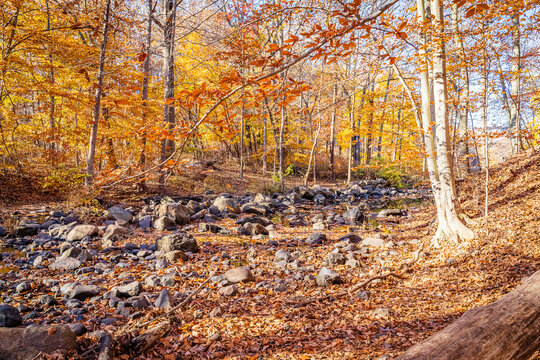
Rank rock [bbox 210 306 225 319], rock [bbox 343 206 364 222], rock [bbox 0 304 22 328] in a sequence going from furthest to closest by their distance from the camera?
1. rock [bbox 343 206 364 222]
2. rock [bbox 210 306 225 319]
3. rock [bbox 0 304 22 328]

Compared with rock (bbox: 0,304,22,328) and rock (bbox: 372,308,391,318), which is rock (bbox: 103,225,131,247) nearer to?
rock (bbox: 0,304,22,328)

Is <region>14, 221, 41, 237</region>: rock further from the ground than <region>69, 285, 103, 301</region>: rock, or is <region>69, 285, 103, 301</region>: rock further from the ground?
<region>14, 221, 41, 237</region>: rock

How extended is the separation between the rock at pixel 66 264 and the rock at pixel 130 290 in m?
1.58

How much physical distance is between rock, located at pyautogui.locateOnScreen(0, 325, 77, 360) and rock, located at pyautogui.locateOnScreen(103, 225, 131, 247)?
3.92 metres

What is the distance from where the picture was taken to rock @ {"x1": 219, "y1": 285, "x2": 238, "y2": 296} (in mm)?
4152

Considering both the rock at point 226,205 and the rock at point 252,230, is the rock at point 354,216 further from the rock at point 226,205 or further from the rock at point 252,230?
the rock at point 226,205

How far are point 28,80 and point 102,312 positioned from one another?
10511 millimetres

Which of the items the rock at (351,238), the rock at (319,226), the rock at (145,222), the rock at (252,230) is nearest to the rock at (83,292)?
the rock at (145,222)

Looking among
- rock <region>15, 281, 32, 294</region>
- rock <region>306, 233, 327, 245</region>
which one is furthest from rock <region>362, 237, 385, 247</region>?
rock <region>15, 281, 32, 294</region>

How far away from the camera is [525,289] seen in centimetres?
255

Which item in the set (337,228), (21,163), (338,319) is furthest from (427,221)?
(21,163)

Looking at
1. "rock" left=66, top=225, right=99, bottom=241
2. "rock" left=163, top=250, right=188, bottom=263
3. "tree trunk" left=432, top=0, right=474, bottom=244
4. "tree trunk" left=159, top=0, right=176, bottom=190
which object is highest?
"tree trunk" left=159, top=0, right=176, bottom=190

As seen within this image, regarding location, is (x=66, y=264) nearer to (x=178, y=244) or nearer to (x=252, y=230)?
(x=178, y=244)

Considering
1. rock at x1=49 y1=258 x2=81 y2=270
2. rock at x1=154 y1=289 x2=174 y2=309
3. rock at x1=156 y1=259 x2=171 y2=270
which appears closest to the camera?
rock at x1=154 y1=289 x2=174 y2=309
